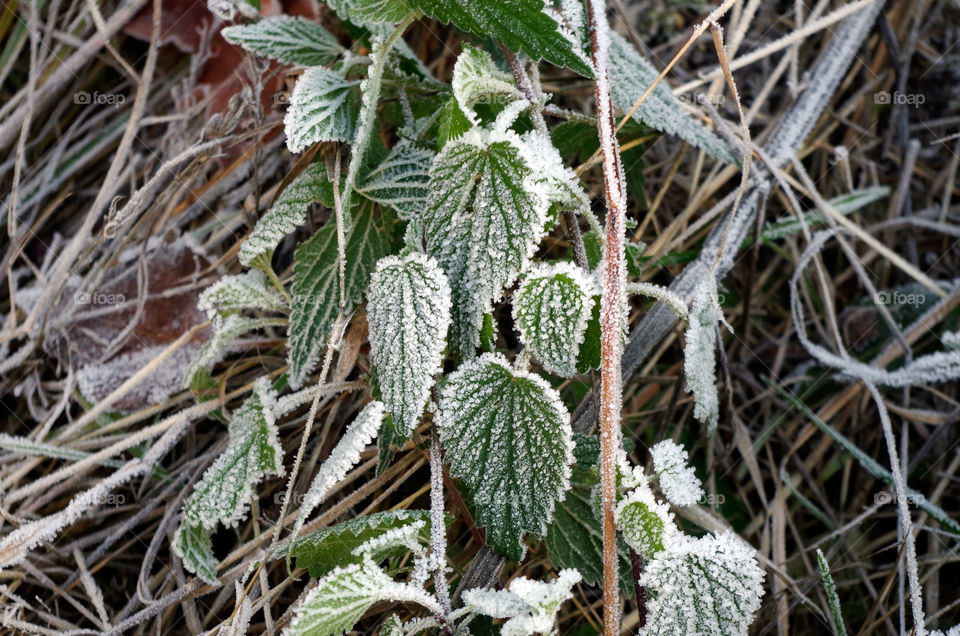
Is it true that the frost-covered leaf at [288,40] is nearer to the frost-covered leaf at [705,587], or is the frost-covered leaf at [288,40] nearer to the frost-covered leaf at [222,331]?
the frost-covered leaf at [222,331]

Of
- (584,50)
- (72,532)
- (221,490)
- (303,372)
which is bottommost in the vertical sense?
(72,532)

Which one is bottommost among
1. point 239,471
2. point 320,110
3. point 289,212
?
point 239,471

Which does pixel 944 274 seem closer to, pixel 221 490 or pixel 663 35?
pixel 663 35

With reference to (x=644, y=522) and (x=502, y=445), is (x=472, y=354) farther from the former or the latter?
(x=644, y=522)

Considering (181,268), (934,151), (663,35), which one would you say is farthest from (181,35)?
(934,151)

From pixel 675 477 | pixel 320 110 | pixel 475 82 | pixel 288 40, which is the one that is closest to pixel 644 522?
pixel 675 477

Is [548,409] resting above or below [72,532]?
above

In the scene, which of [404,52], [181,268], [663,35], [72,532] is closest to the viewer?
[404,52]
